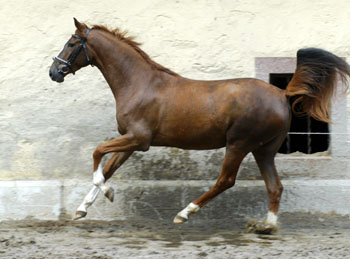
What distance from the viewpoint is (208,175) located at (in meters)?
6.40

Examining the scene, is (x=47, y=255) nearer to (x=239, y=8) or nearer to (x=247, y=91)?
(x=247, y=91)

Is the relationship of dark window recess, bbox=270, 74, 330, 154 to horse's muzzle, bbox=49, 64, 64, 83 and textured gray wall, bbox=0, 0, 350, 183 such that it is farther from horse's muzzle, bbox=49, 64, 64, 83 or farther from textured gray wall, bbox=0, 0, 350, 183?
horse's muzzle, bbox=49, 64, 64, 83

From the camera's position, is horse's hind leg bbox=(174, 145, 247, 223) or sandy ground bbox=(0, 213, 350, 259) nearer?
sandy ground bbox=(0, 213, 350, 259)

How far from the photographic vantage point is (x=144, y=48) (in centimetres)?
659

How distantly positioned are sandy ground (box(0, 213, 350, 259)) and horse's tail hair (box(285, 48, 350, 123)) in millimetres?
1251

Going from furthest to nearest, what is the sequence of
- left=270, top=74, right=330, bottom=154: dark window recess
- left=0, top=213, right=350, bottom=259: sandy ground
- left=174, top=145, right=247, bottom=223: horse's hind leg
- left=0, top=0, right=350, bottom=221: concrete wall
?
left=270, top=74, right=330, bottom=154: dark window recess → left=0, top=0, right=350, bottom=221: concrete wall → left=174, top=145, right=247, bottom=223: horse's hind leg → left=0, top=213, right=350, bottom=259: sandy ground

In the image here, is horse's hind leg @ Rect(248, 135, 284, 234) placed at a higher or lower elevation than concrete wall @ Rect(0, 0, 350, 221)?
lower

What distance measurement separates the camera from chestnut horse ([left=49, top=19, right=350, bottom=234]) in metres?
5.47

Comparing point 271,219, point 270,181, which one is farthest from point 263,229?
point 270,181

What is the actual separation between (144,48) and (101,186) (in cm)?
198

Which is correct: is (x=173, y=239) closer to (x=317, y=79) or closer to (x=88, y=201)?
(x=88, y=201)

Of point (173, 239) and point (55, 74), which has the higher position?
point (55, 74)

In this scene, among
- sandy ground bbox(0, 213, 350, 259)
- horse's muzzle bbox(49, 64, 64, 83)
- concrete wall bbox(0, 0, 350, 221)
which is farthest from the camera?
concrete wall bbox(0, 0, 350, 221)

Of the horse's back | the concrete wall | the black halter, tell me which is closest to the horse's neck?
the black halter
